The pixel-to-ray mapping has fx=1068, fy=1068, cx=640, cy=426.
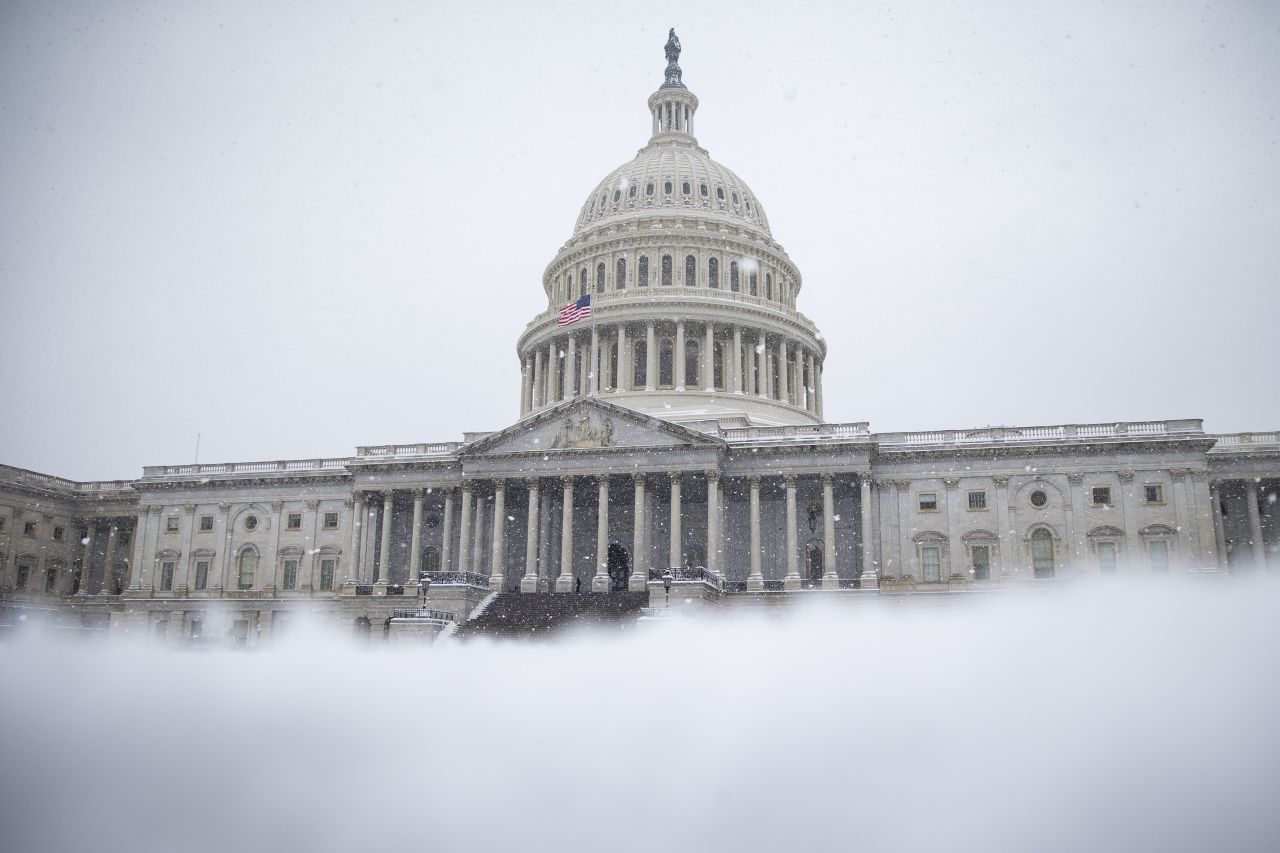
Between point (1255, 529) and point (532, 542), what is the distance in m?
37.4

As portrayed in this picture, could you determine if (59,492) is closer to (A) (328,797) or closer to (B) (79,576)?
(B) (79,576)

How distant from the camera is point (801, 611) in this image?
52969 mm

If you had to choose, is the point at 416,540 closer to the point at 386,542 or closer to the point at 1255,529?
the point at 386,542

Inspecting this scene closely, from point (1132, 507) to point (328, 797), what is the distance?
48208 millimetres

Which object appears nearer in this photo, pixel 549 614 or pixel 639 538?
pixel 549 614

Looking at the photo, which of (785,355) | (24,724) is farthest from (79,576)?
(24,724)

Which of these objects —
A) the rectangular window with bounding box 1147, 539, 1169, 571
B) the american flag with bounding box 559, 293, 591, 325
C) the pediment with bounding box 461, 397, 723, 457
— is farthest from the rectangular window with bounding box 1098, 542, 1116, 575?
the american flag with bounding box 559, 293, 591, 325

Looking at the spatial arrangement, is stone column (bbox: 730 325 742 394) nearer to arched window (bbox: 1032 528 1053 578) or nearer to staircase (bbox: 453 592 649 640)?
arched window (bbox: 1032 528 1053 578)

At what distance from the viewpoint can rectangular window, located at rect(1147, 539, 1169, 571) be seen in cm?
5353

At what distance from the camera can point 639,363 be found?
243 feet

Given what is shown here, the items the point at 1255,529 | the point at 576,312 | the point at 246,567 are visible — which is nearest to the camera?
the point at 1255,529

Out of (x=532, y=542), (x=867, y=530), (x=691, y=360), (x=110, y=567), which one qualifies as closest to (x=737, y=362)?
(x=691, y=360)

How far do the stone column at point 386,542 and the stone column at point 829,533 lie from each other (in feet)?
83.5

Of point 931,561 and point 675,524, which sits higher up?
point 675,524
